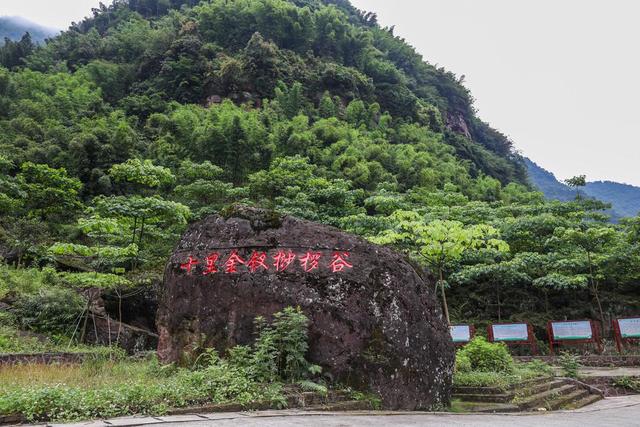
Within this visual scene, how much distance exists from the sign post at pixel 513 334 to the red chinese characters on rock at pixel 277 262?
27.2 feet

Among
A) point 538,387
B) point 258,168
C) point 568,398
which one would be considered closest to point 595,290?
point 568,398

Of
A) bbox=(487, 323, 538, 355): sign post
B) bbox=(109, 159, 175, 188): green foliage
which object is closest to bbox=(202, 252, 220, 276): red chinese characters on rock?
bbox=(109, 159, 175, 188): green foliage

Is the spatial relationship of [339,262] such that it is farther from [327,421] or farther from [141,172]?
[141,172]

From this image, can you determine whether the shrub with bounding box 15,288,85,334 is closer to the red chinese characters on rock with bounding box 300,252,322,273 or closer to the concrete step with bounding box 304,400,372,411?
the red chinese characters on rock with bounding box 300,252,322,273

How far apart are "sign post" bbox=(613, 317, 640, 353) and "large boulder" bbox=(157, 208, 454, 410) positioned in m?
7.82

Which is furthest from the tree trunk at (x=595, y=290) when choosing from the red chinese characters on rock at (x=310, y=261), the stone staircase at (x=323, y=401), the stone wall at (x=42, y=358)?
the stone wall at (x=42, y=358)

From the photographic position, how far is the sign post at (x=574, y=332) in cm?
1191

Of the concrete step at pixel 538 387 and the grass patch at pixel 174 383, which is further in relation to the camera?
the concrete step at pixel 538 387

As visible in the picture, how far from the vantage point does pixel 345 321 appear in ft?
18.6

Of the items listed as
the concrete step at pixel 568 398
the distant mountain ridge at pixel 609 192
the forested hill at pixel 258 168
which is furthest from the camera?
the distant mountain ridge at pixel 609 192

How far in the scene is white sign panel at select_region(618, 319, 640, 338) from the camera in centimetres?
1160

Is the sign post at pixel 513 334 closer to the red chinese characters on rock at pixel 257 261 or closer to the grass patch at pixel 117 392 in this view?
the red chinese characters on rock at pixel 257 261

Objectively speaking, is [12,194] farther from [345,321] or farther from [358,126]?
[358,126]

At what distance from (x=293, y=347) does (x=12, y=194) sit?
14875 mm
